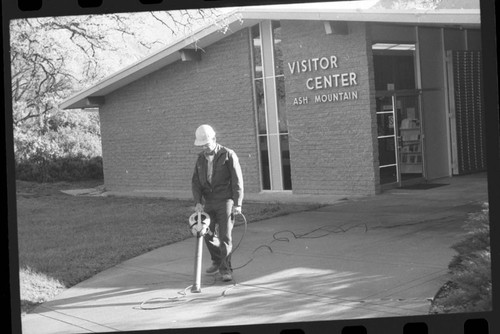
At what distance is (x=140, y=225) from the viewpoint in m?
12.1

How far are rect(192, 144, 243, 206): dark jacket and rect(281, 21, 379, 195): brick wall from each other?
651 cm

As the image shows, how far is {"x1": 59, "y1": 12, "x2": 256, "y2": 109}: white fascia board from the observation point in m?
13.4

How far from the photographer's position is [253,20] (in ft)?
46.1

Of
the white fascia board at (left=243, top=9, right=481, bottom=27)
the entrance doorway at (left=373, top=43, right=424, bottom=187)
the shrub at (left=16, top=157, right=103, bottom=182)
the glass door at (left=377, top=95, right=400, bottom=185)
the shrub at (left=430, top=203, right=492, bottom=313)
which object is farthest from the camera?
the entrance doorway at (left=373, top=43, right=424, bottom=187)

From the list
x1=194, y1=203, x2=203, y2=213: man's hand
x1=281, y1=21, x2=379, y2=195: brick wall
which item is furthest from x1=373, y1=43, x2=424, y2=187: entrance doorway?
x1=194, y1=203, x2=203, y2=213: man's hand

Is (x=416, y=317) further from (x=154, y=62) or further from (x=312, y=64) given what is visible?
(x=154, y=62)

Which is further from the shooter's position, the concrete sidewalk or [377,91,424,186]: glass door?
[377,91,424,186]: glass door

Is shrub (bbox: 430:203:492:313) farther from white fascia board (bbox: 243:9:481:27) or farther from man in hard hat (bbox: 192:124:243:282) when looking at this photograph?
white fascia board (bbox: 243:9:481:27)

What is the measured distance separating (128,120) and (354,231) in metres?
8.01

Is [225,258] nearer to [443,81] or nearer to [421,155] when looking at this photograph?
[421,155]

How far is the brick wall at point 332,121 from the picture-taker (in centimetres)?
1366

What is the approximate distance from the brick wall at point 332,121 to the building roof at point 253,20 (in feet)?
2.51

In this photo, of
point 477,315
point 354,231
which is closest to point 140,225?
point 354,231

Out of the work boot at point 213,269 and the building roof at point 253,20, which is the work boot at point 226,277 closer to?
the work boot at point 213,269
